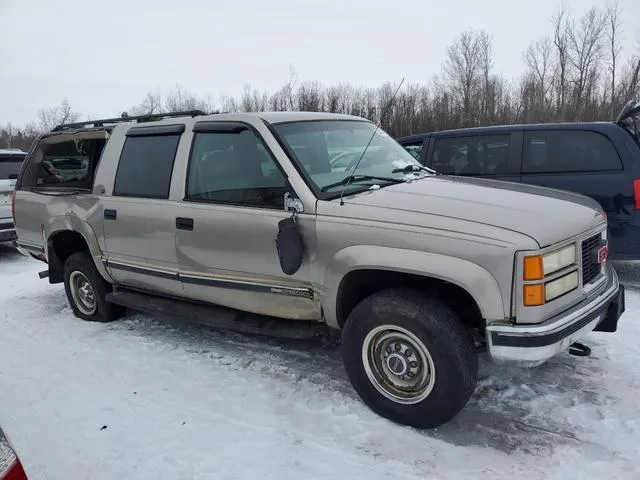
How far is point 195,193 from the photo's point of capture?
4176 mm

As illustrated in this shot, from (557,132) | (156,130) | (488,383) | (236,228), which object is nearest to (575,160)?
(557,132)

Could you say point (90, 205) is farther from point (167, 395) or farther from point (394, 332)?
point (394, 332)

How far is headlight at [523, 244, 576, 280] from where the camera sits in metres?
2.82

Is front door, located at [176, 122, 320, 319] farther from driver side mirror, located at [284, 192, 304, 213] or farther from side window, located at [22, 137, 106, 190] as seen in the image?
side window, located at [22, 137, 106, 190]

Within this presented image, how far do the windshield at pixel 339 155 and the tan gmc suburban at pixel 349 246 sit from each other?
15mm

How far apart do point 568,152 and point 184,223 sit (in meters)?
4.43

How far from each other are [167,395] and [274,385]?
2.51ft

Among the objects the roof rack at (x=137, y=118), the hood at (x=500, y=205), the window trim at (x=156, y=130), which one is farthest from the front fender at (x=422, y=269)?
the roof rack at (x=137, y=118)

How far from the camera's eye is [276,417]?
3490 millimetres

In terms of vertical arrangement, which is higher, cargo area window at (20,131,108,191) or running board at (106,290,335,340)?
cargo area window at (20,131,108,191)

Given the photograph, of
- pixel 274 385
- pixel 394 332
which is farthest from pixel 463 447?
pixel 274 385

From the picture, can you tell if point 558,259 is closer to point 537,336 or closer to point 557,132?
point 537,336

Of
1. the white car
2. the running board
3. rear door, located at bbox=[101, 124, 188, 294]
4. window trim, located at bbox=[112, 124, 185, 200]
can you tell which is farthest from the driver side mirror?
the white car

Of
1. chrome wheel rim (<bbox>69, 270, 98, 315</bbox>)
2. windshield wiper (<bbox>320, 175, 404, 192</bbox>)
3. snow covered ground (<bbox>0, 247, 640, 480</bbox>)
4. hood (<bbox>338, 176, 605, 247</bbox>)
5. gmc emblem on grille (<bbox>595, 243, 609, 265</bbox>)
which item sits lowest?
snow covered ground (<bbox>0, 247, 640, 480</bbox>)
